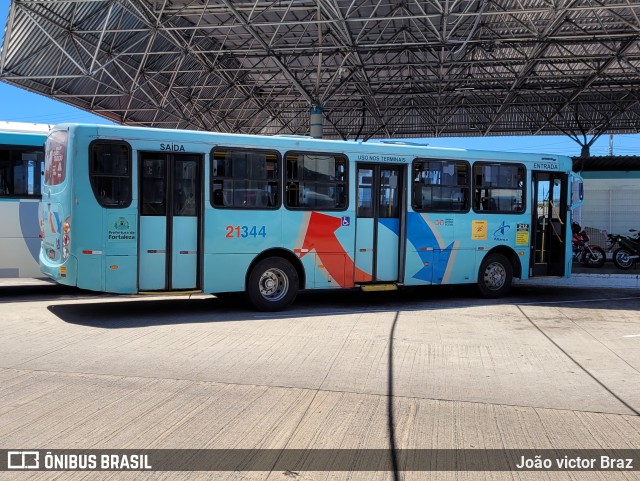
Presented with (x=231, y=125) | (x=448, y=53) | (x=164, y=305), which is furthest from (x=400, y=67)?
(x=164, y=305)

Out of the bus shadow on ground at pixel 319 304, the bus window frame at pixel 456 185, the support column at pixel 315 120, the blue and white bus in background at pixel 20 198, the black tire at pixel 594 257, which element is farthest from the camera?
the support column at pixel 315 120

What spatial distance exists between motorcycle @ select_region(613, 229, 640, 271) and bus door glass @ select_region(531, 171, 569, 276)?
21.7 feet

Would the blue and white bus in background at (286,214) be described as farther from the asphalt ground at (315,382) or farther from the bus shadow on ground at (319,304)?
the asphalt ground at (315,382)

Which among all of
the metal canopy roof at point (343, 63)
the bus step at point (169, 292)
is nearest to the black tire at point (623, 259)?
the metal canopy roof at point (343, 63)

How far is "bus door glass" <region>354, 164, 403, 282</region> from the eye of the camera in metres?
11.4

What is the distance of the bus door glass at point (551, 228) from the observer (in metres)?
13.3

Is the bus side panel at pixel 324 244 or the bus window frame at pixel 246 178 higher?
the bus window frame at pixel 246 178

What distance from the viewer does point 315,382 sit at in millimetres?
6320

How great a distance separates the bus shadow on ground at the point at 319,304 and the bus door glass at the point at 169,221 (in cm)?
76

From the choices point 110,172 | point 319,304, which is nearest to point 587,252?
point 319,304

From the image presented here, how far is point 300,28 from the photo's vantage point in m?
21.5

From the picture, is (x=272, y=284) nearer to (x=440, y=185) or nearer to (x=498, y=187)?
(x=440, y=185)

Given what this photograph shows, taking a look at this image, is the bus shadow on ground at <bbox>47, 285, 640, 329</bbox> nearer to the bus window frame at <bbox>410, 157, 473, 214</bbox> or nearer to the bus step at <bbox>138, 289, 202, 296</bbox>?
the bus step at <bbox>138, 289, 202, 296</bbox>

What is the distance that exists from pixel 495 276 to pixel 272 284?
5188 mm
